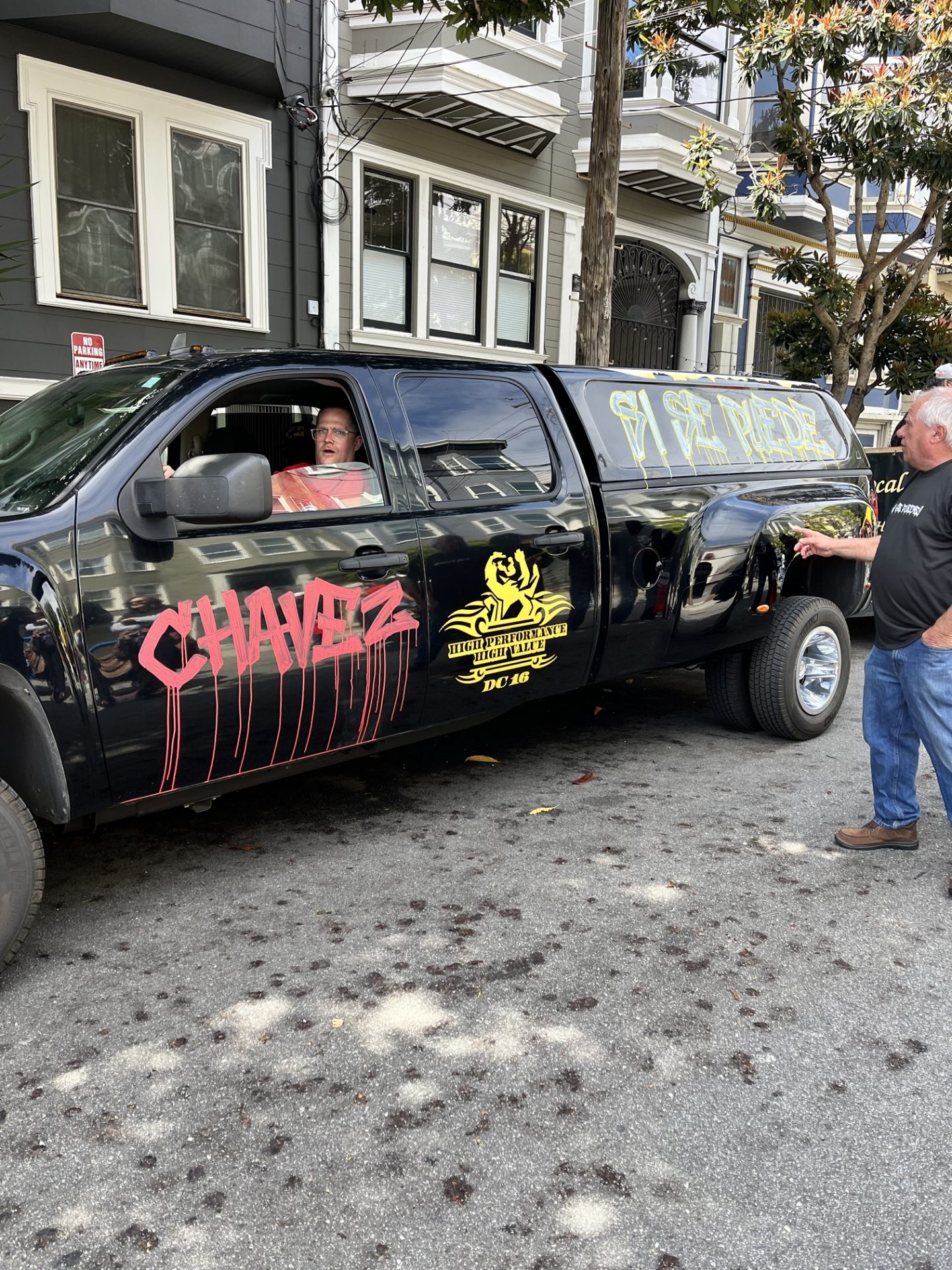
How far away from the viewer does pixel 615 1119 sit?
8.23 feet

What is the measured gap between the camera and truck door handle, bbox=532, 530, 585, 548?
4305 mm

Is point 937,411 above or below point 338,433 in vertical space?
above

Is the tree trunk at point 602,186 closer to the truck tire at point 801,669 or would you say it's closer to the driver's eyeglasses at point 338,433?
the truck tire at point 801,669

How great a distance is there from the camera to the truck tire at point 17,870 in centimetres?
289

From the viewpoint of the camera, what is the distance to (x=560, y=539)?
4375 millimetres

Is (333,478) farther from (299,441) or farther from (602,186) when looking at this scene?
(602,186)

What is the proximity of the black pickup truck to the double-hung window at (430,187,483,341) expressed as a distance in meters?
8.65

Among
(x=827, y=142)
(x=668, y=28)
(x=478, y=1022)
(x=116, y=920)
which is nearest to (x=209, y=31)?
(x=668, y=28)

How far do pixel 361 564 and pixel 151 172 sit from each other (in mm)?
8771

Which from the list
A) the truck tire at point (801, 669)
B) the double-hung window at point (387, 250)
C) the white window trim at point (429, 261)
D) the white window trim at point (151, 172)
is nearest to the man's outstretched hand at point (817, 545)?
the truck tire at point (801, 669)

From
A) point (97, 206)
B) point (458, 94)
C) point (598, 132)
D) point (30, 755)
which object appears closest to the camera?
point (30, 755)

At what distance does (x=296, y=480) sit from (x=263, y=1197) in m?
2.36

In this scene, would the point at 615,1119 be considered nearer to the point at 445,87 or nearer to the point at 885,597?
the point at 885,597

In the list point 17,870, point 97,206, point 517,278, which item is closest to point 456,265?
point 517,278
